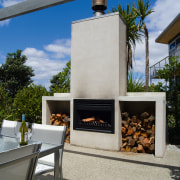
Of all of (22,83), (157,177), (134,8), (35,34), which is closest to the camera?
(157,177)

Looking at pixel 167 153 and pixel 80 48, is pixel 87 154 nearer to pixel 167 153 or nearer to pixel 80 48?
pixel 167 153

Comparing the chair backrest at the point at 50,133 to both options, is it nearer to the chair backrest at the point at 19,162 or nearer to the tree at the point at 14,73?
the chair backrest at the point at 19,162

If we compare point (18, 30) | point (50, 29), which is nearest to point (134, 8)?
point (50, 29)

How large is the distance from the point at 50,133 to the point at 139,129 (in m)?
2.22

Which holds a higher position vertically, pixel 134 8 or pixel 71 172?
pixel 134 8

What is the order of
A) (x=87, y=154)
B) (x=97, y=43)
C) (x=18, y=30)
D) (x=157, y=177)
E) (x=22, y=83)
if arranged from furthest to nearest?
(x=22, y=83)
(x=18, y=30)
(x=97, y=43)
(x=87, y=154)
(x=157, y=177)

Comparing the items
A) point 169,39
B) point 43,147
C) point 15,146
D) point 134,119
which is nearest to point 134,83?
point 134,119

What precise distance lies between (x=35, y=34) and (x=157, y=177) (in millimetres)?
8501

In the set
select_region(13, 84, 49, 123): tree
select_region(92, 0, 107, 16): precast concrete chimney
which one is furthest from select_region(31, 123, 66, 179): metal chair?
select_region(13, 84, 49, 123): tree

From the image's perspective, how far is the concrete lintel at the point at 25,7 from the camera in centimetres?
255

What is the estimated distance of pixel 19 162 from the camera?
49.4 inches

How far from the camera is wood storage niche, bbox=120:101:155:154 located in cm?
379

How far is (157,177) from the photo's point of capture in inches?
106

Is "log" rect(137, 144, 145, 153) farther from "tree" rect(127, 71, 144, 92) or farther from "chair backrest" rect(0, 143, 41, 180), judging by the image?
"chair backrest" rect(0, 143, 41, 180)
